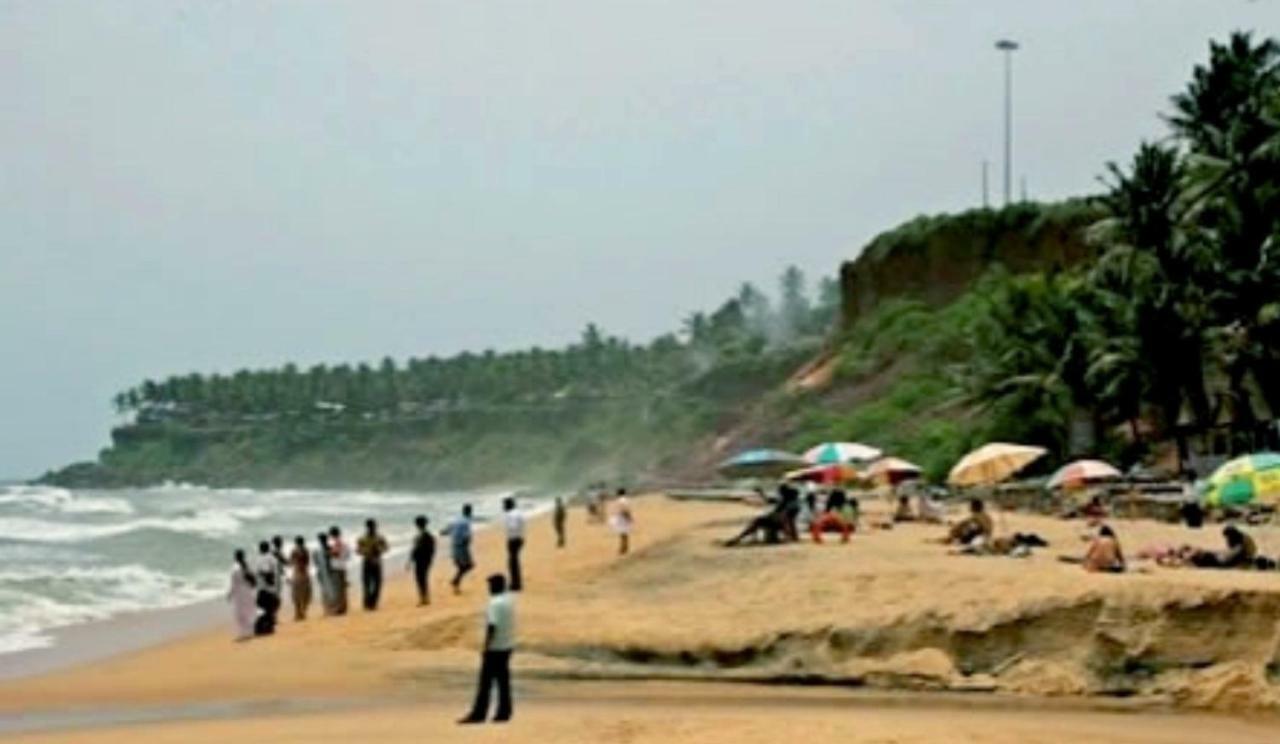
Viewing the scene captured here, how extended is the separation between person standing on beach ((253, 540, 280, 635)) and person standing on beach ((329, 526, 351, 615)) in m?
1.21

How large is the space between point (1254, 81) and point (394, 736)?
112 feet

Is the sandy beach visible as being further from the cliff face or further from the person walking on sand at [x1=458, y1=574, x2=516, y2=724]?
the cliff face

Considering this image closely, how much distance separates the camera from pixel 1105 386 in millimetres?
43250

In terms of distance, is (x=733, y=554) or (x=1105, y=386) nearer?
(x=733, y=554)

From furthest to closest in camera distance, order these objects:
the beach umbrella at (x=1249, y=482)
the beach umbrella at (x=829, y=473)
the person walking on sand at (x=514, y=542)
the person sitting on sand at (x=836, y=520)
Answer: the beach umbrella at (x=829, y=473)
the person sitting on sand at (x=836, y=520)
the person walking on sand at (x=514, y=542)
the beach umbrella at (x=1249, y=482)

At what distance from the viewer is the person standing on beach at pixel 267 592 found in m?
22.3

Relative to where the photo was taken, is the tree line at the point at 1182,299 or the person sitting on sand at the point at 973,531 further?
the tree line at the point at 1182,299

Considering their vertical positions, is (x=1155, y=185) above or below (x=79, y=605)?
above

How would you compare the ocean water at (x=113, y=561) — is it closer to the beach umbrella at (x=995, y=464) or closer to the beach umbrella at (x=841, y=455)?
the beach umbrella at (x=841, y=455)

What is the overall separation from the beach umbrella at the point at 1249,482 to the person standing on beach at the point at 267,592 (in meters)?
11.9

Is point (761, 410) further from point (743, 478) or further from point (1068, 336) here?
point (1068, 336)

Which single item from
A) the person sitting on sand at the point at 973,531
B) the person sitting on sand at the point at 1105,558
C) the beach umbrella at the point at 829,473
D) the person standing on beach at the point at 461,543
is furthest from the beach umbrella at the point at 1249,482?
the person standing on beach at the point at 461,543

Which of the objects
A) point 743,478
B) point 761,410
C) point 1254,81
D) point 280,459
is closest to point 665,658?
point 1254,81

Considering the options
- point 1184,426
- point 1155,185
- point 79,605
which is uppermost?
point 1155,185
